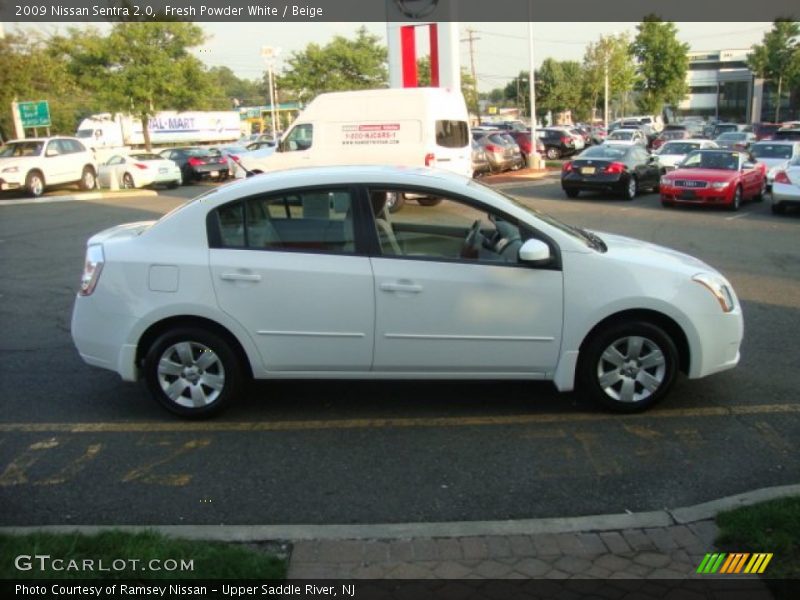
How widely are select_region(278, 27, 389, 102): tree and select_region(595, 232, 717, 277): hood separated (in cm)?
4554

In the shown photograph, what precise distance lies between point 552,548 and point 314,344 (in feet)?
7.05

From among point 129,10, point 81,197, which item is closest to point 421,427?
point 81,197

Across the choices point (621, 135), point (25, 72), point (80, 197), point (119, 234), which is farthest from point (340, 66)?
point (119, 234)

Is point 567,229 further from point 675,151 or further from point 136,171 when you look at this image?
point 136,171

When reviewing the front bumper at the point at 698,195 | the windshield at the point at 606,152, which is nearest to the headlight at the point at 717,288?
the front bumper at the point at 698,195

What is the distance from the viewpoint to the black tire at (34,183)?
75.8 feet

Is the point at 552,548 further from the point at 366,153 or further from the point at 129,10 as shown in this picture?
the point at 129,10

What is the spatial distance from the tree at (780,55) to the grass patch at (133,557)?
214 feet

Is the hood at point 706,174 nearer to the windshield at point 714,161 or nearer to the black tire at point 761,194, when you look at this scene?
the windshield at point 714,161

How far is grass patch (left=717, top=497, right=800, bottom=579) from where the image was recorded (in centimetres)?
319

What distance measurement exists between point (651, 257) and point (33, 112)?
91.1ft

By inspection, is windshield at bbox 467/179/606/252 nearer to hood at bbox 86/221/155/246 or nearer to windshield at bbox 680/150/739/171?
hood at bbox 86/221/155/246

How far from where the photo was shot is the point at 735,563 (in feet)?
10.7

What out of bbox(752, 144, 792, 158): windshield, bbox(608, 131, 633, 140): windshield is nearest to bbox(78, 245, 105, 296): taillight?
bbox(752, 144, 792, 158): windshield
